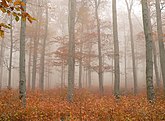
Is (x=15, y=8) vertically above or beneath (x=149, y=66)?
above

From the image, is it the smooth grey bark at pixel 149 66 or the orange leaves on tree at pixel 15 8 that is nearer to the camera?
the orange leaves on tree at pixel 15 8

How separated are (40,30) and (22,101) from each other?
39.2ft

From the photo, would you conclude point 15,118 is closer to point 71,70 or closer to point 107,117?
point 107,117

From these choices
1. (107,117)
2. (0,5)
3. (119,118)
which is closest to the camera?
Result: (0,5)

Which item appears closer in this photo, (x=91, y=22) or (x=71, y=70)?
(x=71, y=70)

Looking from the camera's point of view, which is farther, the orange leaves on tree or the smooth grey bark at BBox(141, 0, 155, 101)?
the smooth grey bark at BBox(141, 0, 155, 101)

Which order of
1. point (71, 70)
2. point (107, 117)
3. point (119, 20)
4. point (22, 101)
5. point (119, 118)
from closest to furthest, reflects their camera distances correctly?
point (119, 118)
point (107, 117)
point (22, 101)
point (71, 70)
point (119, 20)

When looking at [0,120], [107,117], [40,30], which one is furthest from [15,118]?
[40,30]

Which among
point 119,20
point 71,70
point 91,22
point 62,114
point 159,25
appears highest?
point 119,20

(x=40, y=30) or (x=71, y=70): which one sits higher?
(x=40, y=30)

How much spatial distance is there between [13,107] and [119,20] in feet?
106

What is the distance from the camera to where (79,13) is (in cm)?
1580

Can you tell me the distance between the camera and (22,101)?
26.6 ft

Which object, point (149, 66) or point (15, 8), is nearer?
point (15, 8)
